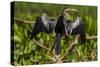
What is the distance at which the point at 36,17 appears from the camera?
174cm

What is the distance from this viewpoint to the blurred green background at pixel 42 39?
5.52 ft

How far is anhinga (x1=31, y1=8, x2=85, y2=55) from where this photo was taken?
1752 mm

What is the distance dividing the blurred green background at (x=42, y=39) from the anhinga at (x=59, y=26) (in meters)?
0.03

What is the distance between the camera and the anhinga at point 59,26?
1752mm

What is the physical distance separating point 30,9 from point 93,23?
2.02 ft

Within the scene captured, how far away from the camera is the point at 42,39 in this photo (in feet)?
5.77

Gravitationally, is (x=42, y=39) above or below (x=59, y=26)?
below

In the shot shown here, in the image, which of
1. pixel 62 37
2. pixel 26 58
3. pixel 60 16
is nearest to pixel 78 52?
pixel 62 37

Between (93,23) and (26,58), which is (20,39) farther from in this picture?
(93,23)

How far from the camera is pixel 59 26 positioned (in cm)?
180

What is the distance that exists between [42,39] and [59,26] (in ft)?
0.63

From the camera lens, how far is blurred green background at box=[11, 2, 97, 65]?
168 centimetres

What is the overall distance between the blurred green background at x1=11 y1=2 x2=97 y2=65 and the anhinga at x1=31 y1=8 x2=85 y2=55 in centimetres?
3
